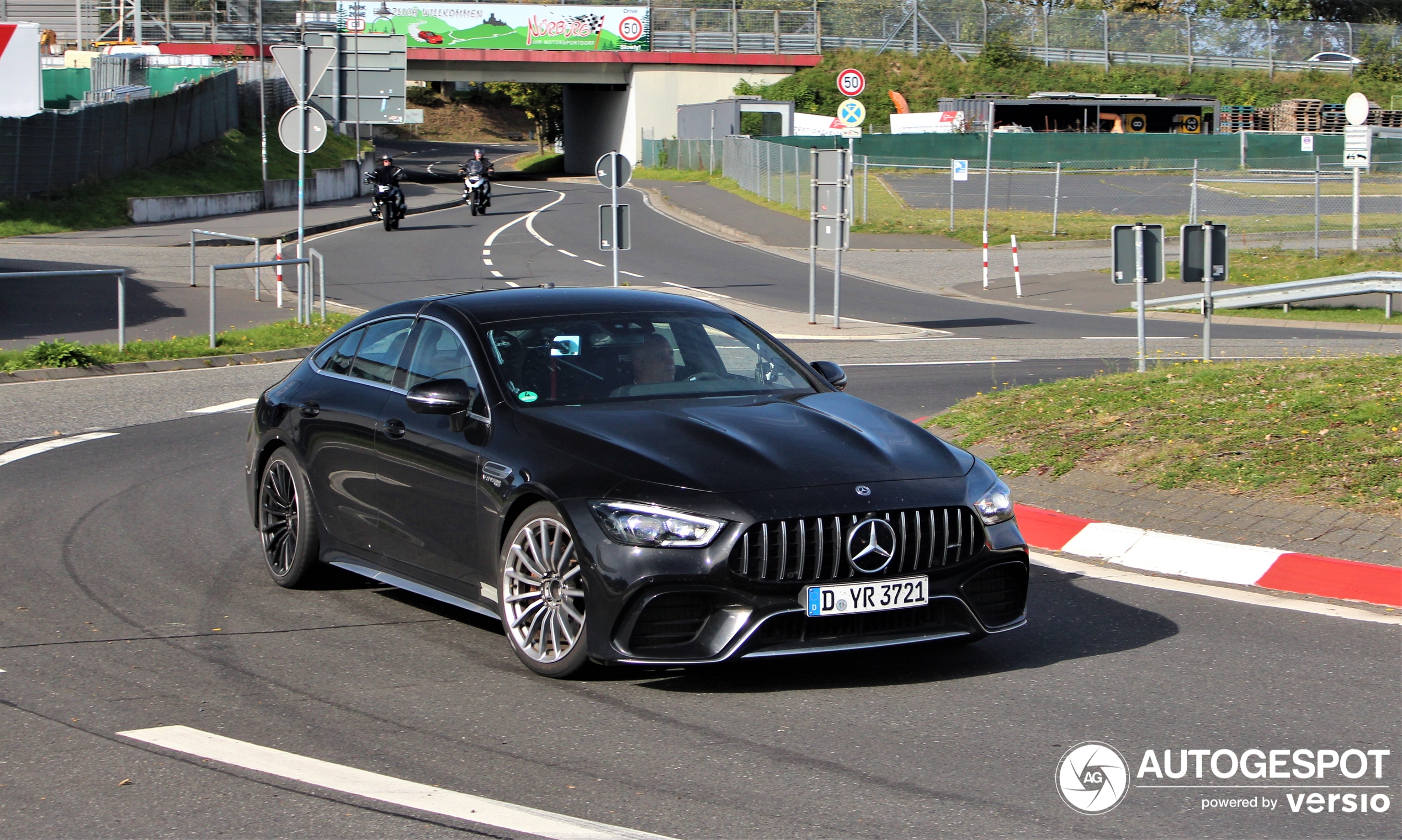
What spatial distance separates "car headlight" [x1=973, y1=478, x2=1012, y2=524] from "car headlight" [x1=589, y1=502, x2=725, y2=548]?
111cm

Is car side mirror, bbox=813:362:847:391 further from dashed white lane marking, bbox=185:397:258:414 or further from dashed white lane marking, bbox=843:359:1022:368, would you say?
dashed white lane marking, bbox=843:359:1022:368

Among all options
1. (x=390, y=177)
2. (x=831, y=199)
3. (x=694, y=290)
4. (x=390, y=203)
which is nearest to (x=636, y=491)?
(x=831, y=199)

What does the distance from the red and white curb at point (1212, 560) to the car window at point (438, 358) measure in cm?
357

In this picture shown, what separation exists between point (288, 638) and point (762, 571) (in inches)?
93.0

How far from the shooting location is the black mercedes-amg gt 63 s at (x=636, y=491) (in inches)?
214

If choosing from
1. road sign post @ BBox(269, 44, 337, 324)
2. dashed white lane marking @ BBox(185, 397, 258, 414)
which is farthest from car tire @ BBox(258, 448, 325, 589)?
road sign post @ BBox(269, 44, 337, 324)

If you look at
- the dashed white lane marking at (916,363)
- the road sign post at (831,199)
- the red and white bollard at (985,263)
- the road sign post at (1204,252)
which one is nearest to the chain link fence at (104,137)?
the red and white bollard at (985,263)

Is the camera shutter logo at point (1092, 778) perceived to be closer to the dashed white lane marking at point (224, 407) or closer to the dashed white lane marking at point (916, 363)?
the dashed white lane marking at point (224, 407)

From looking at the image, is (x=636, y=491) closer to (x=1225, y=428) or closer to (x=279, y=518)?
(x=279, y=518)

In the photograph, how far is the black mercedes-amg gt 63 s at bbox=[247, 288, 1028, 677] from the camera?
17.9 ft

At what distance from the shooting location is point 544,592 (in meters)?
Answer: 5.81

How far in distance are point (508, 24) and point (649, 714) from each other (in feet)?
237

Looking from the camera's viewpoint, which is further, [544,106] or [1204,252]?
[544,106]

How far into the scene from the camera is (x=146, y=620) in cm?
682
